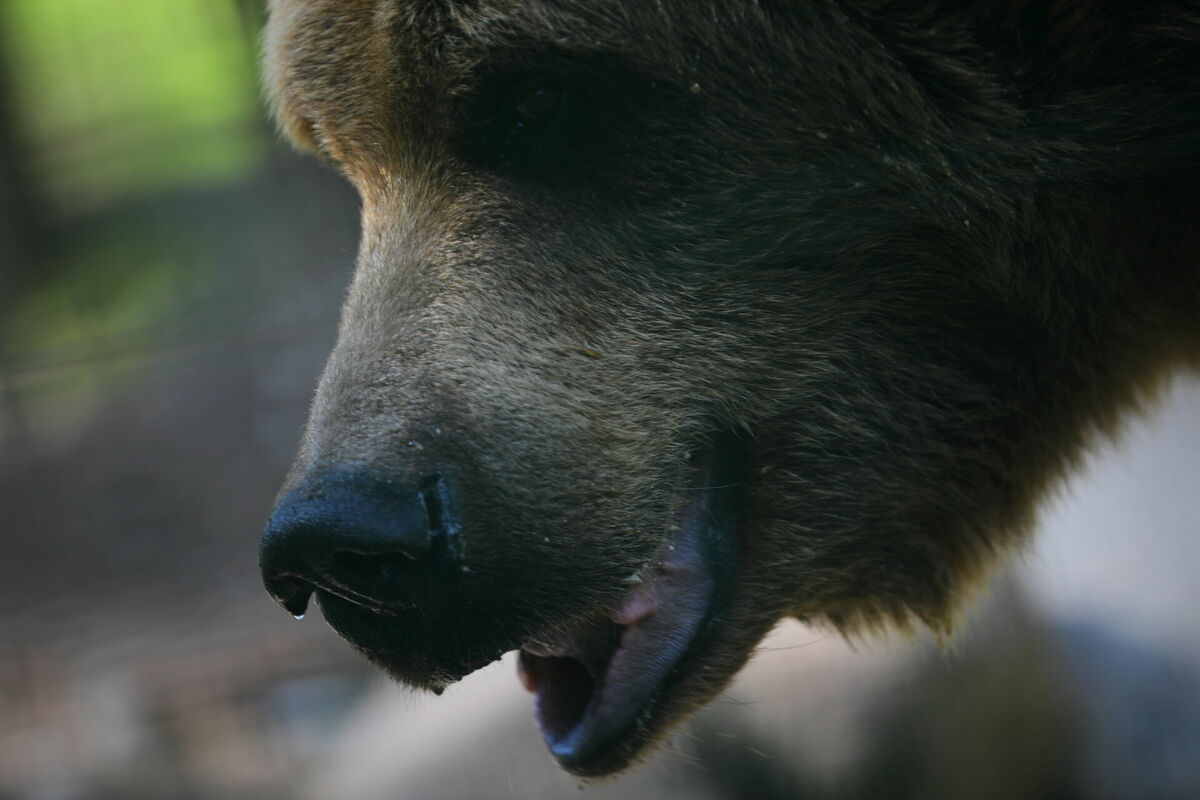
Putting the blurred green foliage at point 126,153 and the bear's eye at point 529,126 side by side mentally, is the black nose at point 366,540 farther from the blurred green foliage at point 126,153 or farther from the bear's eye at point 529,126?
the blurred green foliage at point 126,153

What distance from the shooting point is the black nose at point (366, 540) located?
5.42 ft

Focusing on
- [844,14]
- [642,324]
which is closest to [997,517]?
[642,324]

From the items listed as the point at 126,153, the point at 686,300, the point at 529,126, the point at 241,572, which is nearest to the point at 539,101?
the point at 529,126

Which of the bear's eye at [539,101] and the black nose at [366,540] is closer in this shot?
the black nose at [366,540]

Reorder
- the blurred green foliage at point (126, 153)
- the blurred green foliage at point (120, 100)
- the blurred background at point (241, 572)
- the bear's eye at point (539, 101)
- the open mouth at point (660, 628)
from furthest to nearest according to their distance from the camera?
1. the blurred green foliage at point (120, 100)
2. the blurred green foliage at point (126, 153)
3. the blurred background at point (241, 572)
4. the open mouth at point (660, 628)
5. the bear's eye at point (539, 101)

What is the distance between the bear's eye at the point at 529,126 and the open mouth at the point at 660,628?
51 centimetres

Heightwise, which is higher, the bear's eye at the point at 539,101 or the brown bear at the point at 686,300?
the bear's eye at the point at 539,101

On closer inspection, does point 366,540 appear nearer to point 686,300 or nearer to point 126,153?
point 686,300

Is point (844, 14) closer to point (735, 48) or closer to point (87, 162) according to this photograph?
point (735, 48)

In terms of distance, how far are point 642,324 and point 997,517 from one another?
760 millimetres

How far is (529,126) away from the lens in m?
1.83

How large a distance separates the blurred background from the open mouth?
38 cm

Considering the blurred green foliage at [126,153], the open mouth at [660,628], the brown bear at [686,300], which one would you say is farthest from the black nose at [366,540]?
the blurred green foliage at [126,153]

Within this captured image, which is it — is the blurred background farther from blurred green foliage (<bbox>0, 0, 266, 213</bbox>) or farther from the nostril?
the nostril
